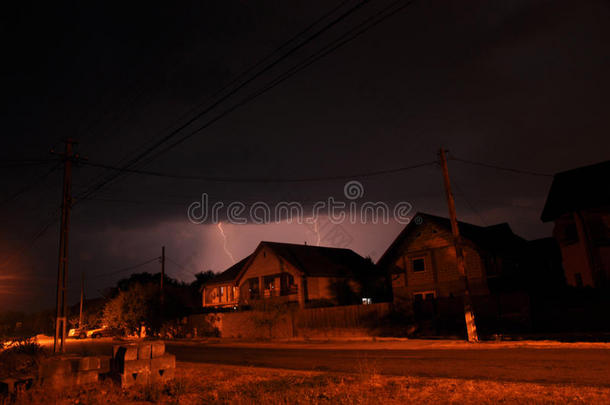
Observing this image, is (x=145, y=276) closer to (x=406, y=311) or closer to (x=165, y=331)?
(x=165, y=331)

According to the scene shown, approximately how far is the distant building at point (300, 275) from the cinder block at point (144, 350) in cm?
3046

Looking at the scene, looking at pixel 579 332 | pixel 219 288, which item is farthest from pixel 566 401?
pixel 219 288

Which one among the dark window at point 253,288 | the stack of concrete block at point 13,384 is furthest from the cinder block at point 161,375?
the dark window at point 253,288

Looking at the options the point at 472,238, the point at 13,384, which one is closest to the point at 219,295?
the point at 472,238

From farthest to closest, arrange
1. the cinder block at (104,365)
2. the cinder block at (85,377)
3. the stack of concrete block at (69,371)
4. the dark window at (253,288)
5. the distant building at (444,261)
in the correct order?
1. the dark window at (253,288)
2. the distant building at (444,261)
3. the cinder block at (104,365)
4. the cinder block at (85,377)
5. the stack of concrete block at (69,371)

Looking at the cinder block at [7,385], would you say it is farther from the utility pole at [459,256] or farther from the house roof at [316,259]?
the house roof at [316,259]

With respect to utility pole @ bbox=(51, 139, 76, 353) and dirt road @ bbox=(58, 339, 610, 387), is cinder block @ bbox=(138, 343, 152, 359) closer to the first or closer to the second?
dirt road @ bbox=(58, 339, 610, 387)

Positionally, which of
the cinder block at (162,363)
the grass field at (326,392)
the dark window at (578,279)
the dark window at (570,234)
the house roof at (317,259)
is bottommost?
the grass field at (326,392)

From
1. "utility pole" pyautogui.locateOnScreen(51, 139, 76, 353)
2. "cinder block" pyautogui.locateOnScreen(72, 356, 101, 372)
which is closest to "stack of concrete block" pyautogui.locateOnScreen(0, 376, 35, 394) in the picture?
"cinder block" pyautogui.locateOnScreen(72, 356, 101, 372)

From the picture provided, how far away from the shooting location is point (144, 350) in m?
11.5

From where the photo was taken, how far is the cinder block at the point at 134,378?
10914mm

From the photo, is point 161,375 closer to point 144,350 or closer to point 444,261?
point 144,350

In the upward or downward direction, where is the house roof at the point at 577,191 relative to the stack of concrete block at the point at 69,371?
upward

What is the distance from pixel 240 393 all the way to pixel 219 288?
49237 millimetres
